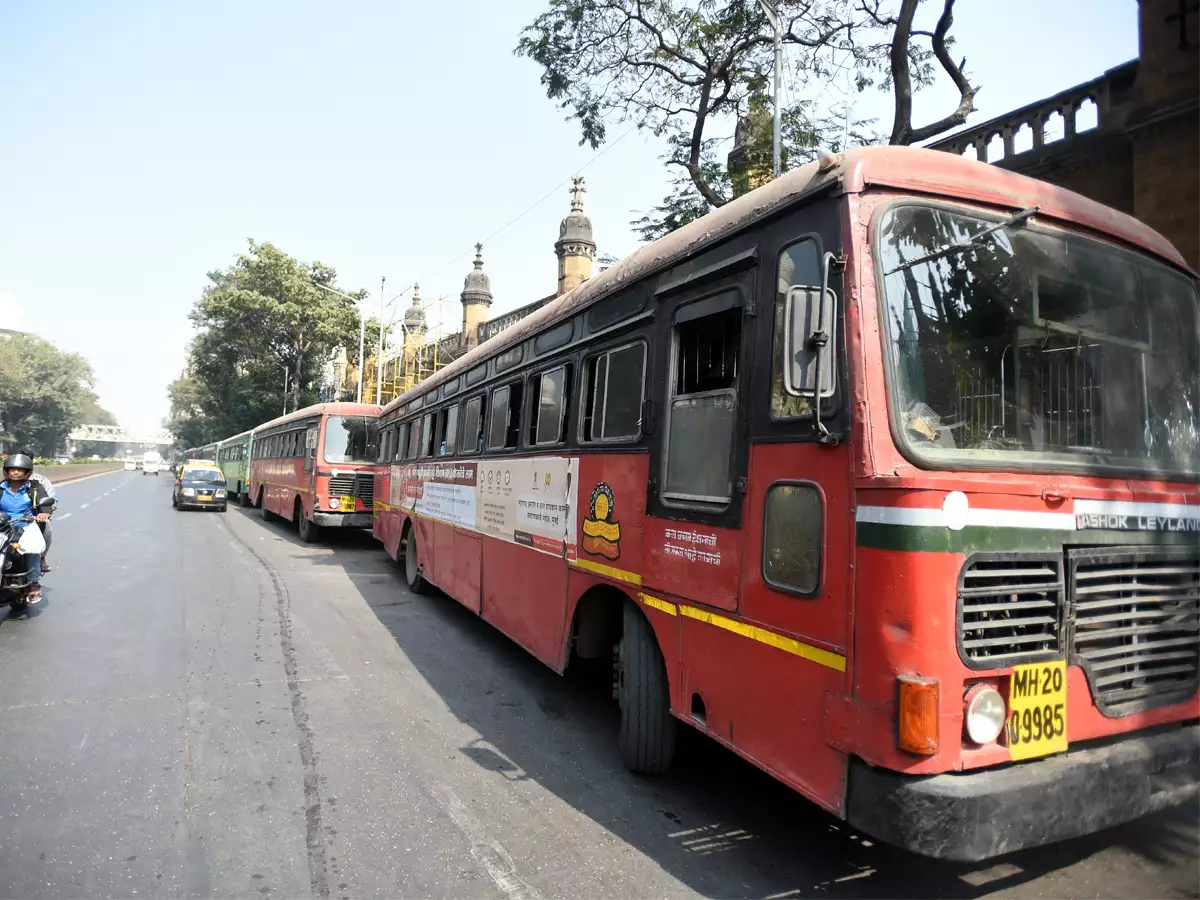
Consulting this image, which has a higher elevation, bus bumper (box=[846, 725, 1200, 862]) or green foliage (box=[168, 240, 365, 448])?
green foliage (box=[168, 240, 365, 448])

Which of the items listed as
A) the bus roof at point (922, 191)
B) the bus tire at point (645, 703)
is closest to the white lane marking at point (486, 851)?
the bus tire at point (645, 703)

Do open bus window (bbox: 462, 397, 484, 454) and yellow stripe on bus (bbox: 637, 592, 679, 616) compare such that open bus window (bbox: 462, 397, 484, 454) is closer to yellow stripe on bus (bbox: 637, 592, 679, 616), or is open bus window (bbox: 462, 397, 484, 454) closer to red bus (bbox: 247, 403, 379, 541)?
yellow stripe on bus (bbox: 637, 592, 679, 616)

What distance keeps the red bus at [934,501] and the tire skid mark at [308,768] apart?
180cm

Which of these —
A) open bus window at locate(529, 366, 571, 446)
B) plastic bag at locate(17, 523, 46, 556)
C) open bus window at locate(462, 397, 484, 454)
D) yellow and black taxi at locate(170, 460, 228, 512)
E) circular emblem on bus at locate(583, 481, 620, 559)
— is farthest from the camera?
yellow and black taxi at locate(170, 460, 228, 512)

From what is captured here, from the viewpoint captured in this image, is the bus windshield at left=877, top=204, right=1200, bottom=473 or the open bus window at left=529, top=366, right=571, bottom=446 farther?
the open bus window at left=529, top=366, right=571, bottom=446

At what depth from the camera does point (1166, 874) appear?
3.24 m

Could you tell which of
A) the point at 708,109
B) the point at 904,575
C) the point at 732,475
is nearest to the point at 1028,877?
the point at 904,575

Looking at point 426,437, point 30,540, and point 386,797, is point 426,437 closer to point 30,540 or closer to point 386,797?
point 30,540

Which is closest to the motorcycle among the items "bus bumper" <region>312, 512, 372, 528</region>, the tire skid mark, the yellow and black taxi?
the tire skid mark

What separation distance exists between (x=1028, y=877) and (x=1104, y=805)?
69 cm

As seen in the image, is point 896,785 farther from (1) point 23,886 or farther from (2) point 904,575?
(1) point 23,886

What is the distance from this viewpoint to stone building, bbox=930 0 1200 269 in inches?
345

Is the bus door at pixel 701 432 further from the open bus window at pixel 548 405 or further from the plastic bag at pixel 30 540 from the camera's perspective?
the plastic bag at pixel 30 540

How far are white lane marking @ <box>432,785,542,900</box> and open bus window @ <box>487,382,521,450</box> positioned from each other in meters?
3.11
